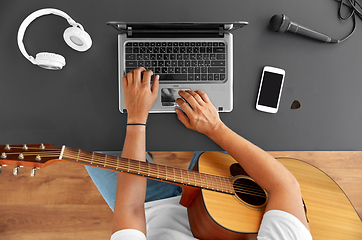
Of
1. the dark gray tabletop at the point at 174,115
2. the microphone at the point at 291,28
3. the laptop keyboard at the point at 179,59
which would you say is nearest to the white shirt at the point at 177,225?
the dark gray tabletop at the point at 174,115

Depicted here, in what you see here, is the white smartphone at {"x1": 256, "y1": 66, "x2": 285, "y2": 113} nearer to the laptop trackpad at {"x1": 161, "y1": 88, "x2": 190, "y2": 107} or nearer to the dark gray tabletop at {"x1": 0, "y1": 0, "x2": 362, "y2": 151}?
the dark gray tabletop at {"x1": 0, "y1": 0, "x2": 362, "y2": 151}

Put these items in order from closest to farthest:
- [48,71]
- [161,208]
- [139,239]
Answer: [139,239] → [48,71] → [161,208]

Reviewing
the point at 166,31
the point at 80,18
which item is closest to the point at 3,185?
the point at 80,18

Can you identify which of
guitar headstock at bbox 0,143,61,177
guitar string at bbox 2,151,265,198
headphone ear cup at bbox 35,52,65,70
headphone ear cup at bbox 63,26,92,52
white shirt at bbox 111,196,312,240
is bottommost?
white shirt at bbox 111,196,312,240

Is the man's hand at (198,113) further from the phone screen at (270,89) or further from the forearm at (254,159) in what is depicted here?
the phone screen at (270,89)

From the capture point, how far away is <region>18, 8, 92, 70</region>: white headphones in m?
0.67

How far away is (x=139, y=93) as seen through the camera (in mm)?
765

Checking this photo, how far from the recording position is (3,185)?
52.0 inches

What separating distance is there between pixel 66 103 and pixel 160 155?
70 centimetres

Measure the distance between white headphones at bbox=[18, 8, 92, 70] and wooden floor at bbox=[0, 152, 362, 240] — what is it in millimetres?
814

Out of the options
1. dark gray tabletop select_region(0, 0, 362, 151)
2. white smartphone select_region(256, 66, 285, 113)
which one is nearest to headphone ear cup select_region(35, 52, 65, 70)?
dark gray tabletop select_region(0, 0, 362, 151)

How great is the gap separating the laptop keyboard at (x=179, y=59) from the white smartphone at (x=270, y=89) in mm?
186

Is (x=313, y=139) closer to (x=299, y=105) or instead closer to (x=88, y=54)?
(x=299, y=105)

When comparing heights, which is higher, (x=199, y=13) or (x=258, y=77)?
(x=199, y=13)
